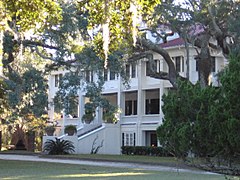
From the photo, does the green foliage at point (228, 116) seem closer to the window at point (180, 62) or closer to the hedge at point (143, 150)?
the hedge at point (143, 150)

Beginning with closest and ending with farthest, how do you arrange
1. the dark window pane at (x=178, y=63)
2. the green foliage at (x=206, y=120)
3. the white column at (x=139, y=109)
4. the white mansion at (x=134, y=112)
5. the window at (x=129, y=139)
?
the green foliage at (x=206, y=120) → the dark window pane at (x=178, y=63) → the white mansion at (x=134, y=112) → the white column at (x=139, y=109) → the window at (x=129, y=139)

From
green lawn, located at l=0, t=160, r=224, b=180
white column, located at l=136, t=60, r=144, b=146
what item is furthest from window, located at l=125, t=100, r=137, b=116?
green lawn, located at l=0, t=160, r=224, b=180

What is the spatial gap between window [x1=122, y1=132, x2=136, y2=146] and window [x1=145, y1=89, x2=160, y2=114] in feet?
8.28

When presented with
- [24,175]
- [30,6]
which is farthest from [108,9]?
[24,175]

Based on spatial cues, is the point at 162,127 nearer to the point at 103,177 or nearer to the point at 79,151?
the point at 103,177

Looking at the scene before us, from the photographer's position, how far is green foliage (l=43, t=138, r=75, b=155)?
1494 inches

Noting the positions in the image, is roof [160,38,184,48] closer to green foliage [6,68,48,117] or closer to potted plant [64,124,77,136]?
potted plant [64,124,77,136]

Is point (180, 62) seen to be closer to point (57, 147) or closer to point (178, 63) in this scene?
point (178, 63)

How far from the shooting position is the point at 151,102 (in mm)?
46438

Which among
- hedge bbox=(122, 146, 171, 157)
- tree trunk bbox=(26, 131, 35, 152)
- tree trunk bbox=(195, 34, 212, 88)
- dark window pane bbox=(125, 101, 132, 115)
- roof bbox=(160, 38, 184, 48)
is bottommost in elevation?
hedge bbox=(122, 146, 171, 157)

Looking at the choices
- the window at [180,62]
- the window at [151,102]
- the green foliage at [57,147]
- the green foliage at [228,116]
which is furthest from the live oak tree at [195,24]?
the window at [151,102]

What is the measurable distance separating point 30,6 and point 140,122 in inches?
1359

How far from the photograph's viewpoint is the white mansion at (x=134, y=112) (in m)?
41.4

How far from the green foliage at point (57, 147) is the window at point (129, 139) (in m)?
7.16
